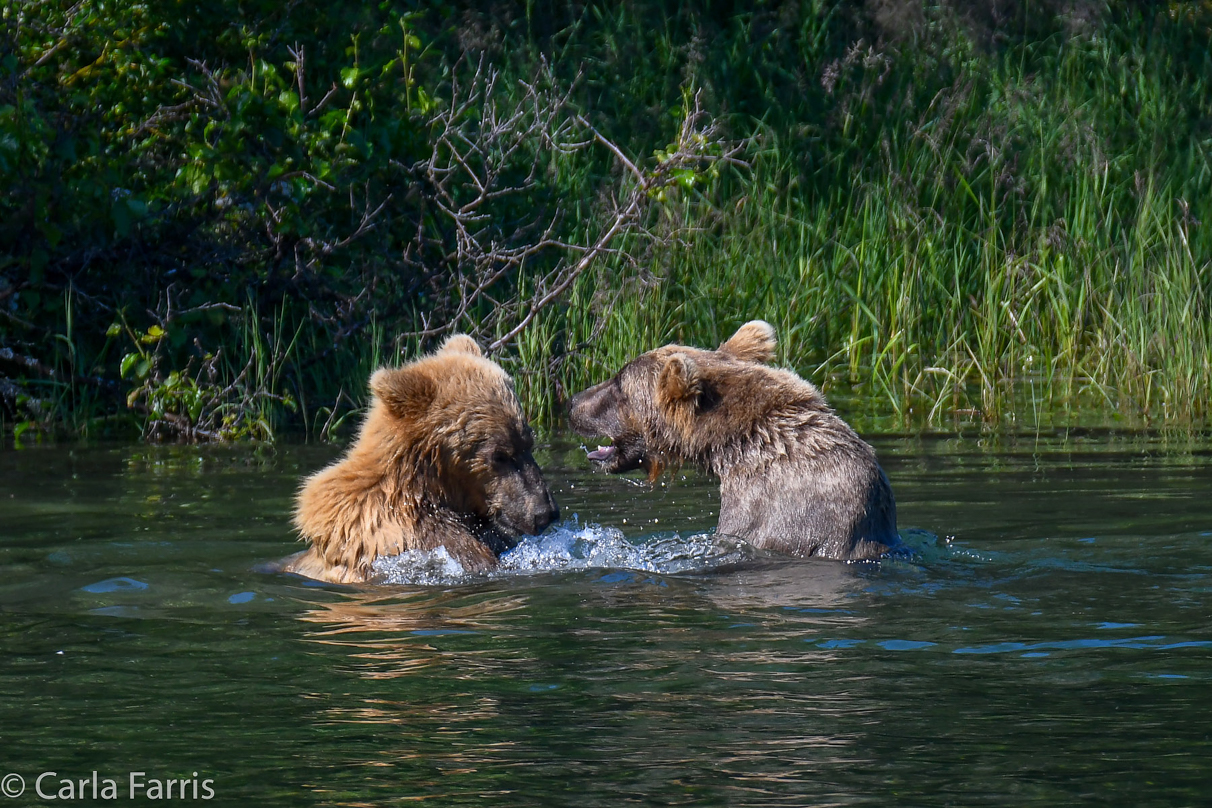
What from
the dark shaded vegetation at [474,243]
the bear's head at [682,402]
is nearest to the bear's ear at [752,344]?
the bear's head at [682,402]

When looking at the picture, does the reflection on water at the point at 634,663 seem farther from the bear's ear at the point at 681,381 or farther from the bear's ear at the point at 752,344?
the bear's ear at the point at 752,344

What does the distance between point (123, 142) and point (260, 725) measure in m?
8.07

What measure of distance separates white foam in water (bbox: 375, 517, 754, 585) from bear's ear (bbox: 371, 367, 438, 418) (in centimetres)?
60

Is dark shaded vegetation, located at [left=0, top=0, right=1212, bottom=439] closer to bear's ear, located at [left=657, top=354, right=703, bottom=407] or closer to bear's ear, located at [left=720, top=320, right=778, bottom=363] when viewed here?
bear's ear, located at [left=720, top=320, right=778, bottom=363]

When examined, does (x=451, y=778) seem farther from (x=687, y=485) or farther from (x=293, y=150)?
(x=293, y=150)

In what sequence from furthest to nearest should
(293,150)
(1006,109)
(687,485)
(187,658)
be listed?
(1006,109), (293,150), (687,485), (187,658)

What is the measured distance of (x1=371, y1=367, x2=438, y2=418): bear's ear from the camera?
6.28 meters

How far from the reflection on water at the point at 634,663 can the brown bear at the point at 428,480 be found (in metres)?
0.14

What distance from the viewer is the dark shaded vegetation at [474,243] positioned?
10.8 metres

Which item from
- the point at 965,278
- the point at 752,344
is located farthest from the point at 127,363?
the point at 965,278

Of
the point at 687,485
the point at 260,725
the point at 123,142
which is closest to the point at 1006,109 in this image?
A: the point at 687,485

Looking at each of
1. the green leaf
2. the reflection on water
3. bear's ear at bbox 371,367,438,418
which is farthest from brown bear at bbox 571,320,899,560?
the green leaf

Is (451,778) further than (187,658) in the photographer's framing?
No

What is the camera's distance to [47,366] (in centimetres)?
1120
